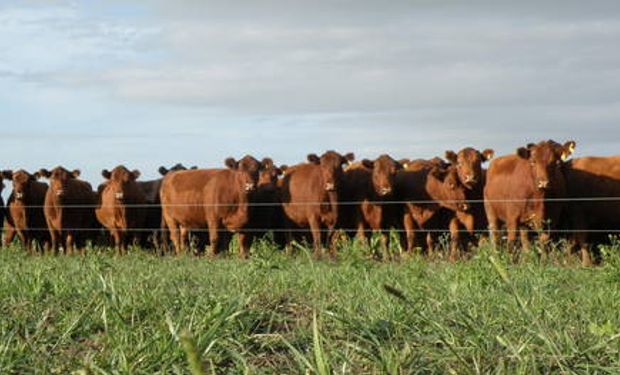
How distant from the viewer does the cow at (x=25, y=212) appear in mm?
23000

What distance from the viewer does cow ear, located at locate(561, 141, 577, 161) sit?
16484mm

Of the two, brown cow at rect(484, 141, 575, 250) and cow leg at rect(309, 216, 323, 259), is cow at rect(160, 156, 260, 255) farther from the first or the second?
brown cow at rect(484, 141, 575, 250)

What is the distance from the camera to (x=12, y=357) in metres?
4.23

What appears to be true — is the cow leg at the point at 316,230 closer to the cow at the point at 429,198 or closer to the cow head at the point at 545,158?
the cow at the point at 429,198

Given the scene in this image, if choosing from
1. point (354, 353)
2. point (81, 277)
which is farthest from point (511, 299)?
point (81, 277)

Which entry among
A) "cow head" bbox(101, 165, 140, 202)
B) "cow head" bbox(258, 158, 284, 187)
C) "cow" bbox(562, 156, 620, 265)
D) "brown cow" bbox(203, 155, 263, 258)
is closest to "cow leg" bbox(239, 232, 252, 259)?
"brown cow" bbox(203, 155, 263, 258)

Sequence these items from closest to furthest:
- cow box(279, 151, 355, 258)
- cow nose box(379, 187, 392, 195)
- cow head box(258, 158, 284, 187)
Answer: cow nose box(379, 187, 392, 195)
cow box(279, 151, 355, 258)
cow head box(258, 158, 284, 187)

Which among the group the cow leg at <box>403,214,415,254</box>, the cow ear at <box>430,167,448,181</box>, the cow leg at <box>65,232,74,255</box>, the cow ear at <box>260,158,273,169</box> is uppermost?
the cow ear at <box>260,158,273,169</box>

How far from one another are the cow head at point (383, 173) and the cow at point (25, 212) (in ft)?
27.2

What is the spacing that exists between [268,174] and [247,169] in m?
1.49

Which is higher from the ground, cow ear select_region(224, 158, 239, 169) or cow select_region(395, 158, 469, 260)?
cow ear select_region(224, 158, 239, 169)

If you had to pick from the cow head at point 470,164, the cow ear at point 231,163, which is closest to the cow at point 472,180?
the cow head at point 470,164

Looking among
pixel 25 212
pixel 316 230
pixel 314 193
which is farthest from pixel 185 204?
pixel 25 212

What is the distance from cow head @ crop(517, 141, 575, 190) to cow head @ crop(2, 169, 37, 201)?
12207 mm
